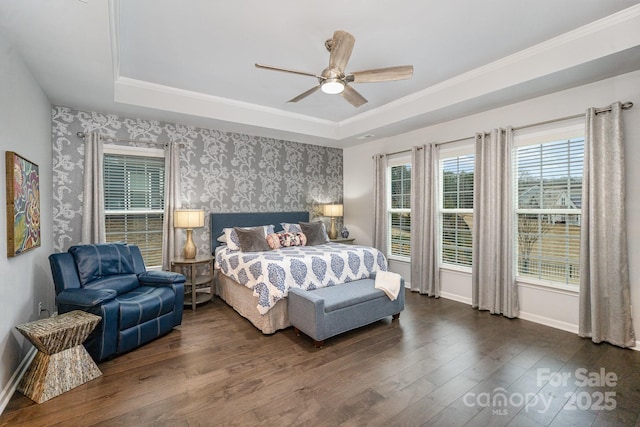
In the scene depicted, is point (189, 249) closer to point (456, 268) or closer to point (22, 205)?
point (22, 205)

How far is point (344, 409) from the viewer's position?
6.66ft

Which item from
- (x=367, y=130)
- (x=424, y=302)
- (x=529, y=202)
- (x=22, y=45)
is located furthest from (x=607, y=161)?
(x=22, y=45)

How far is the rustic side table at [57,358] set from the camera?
2.13m

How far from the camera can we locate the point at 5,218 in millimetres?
2201

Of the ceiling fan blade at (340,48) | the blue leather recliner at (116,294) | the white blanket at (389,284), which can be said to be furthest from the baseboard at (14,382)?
the ceiling fan blade at (340,48)

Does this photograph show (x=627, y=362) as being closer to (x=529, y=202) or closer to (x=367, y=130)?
(x=529, y=202)

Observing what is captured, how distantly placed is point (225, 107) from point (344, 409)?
3859 millimetres

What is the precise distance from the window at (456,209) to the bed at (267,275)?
1.24 meters

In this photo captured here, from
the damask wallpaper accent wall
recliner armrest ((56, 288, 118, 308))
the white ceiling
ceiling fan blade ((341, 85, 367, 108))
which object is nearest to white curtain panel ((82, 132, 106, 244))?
the damask wallpaper accent wall

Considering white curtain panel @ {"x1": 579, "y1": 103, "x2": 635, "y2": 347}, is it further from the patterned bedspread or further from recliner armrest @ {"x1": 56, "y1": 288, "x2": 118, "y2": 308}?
recliner armrest @ {"x1": 56, "y1": 288, "x2": 118, "y2": 308}

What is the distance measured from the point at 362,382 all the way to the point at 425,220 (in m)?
2.89

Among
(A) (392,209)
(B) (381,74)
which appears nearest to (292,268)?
(B) (381,74)

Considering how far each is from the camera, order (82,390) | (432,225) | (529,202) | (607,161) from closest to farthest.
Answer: (82,390) < (607,161) < (529,202) < (432,225)

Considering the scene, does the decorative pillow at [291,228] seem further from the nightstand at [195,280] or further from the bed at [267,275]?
the nightstand at [195,280]
